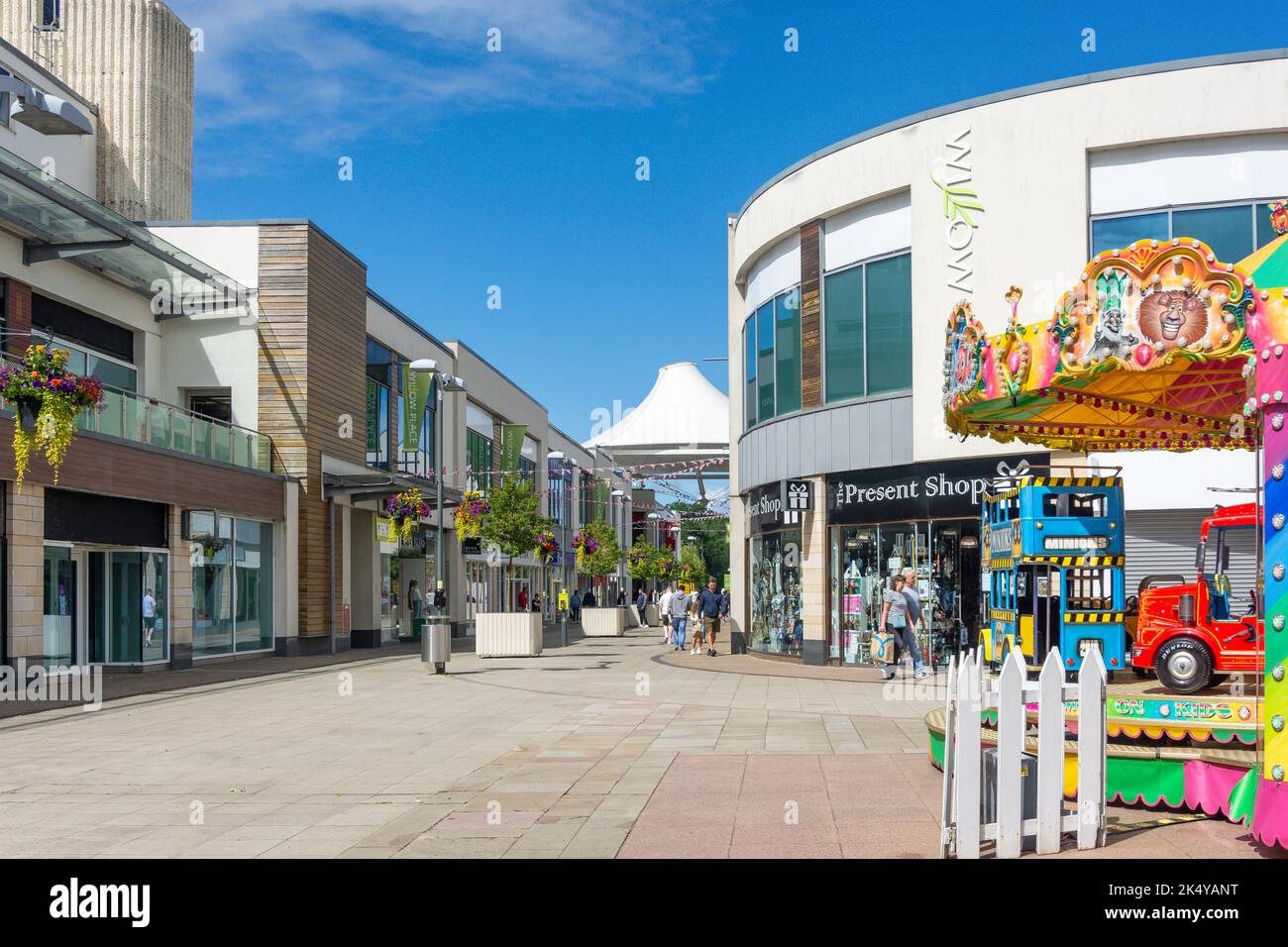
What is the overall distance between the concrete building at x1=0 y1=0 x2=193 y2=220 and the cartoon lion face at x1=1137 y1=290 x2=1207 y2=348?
3543 cm

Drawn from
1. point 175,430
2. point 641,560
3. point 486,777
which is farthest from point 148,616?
point 641,560

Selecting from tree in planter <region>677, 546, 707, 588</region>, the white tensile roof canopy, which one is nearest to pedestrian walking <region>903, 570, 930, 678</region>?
the white tensile roof canopy

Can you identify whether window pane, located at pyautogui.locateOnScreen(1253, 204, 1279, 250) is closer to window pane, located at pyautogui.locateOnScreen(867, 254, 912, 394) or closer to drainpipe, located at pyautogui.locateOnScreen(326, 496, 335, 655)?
window pane, located at pyautogui.locateOnScreen(867, 254, 912, 394)

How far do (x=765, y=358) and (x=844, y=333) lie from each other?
330 cm

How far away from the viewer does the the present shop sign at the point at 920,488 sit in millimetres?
22578

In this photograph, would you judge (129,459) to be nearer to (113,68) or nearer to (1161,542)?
(1161,542)

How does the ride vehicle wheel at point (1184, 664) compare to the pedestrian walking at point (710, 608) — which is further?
the pedestrian walking at point (710, 608)

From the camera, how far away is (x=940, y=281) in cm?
2320

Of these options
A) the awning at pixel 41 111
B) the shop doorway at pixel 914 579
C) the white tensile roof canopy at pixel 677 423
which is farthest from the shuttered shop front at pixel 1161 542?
the white tensile roof canopy at pixel 677 423

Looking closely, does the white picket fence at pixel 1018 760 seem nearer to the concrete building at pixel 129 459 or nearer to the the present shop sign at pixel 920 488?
the the present shop sign at pixel 920 488

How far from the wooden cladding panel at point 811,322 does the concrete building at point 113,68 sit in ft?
73.0
